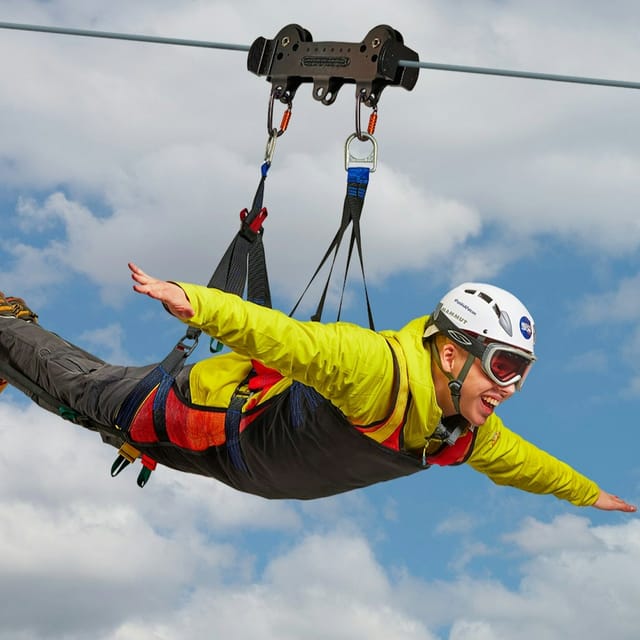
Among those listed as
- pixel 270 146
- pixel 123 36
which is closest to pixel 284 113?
pixel 270 146

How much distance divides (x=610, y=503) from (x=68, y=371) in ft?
11.4

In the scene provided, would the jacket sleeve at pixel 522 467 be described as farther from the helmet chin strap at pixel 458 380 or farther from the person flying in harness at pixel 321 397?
the helmet chin strap at pixel 458 380

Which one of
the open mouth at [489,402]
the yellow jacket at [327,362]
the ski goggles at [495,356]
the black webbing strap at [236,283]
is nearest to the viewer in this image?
the yellow jacket at [327,362]

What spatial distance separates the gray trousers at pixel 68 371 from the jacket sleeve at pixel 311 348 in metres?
1.47

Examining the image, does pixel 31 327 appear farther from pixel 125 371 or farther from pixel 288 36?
pixel 288 36

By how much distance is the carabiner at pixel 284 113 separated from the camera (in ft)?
20.8

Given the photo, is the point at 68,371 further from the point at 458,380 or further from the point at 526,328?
the point at 526,328

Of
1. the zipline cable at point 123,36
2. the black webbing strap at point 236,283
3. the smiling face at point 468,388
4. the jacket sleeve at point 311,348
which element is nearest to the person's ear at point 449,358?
the smiling face at point 468,388

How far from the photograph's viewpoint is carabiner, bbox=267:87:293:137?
6.33 metres

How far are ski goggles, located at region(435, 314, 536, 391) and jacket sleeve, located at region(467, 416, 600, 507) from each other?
751 mm

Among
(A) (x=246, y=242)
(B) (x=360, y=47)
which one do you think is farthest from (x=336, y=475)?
(B) (x=360, y=47)

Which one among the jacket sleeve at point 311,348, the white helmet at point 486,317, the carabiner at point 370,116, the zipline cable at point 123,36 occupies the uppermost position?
Answer: the zipline cable at point 123,36

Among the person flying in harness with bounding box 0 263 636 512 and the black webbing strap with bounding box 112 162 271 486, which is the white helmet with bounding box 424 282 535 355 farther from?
the black webbing strap with bounding box 112 162 271 486

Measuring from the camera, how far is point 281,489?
6.53 m
